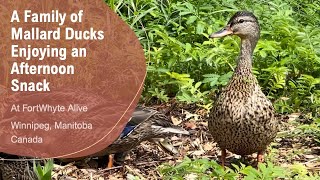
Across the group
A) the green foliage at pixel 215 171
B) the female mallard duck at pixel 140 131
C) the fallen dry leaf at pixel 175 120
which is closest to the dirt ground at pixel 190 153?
the fallen dry leaf at pixel 175 120

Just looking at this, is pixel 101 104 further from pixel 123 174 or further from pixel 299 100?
pixel 299 100

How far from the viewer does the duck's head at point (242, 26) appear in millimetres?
5781

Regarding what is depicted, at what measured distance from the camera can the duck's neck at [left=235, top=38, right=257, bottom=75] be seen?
5.68m

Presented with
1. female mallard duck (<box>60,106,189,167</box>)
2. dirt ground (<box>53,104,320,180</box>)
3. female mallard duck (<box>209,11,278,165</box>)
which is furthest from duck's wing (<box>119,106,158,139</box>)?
female mallard duck (<box>209,11,278,165</box>)

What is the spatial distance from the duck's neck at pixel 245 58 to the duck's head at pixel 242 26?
0.04 meters

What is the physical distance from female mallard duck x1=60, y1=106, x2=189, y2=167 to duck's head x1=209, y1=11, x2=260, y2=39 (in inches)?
28.6

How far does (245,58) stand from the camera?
5.73m

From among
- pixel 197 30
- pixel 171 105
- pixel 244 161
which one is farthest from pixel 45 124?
pixel 197 30

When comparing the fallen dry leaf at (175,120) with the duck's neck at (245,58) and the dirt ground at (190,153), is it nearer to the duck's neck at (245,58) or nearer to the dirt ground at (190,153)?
the dirt ground at (190,153)

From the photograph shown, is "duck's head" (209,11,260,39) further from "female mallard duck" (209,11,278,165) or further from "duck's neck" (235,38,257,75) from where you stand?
"female mallard duck" (209,11,278,165)

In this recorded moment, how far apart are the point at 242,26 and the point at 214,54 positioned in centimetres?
125

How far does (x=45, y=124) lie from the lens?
4867 mm

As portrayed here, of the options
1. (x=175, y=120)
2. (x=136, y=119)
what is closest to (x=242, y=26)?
(x=136, y=119)

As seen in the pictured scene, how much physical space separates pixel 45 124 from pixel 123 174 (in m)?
1.11
